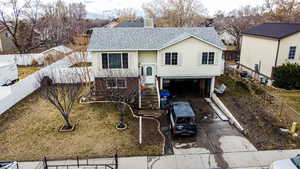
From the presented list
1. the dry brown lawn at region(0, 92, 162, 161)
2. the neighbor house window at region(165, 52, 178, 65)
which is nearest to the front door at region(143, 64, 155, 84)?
the neighbor house window at region(165, 52, 178, 65)

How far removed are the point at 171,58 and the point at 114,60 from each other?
5.21 metres

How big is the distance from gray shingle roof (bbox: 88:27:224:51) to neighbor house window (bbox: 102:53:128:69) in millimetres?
662

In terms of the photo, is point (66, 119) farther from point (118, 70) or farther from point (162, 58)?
point (162, 58)

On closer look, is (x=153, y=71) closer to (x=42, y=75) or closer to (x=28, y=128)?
(x=28, y=128)

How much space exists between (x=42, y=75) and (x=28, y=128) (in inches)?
430

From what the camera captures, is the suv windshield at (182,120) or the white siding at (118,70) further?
the white siding at (118,70)

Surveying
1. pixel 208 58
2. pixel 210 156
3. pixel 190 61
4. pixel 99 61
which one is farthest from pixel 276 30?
pixel 99 61

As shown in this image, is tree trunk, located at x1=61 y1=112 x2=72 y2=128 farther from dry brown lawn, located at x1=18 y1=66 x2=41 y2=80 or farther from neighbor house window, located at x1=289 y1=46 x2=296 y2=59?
neighbor house window, located at x1=289 y1=46 x2=296 y2=59

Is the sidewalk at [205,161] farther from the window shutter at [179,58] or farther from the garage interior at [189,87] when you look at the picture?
the garage interior at [189,87]

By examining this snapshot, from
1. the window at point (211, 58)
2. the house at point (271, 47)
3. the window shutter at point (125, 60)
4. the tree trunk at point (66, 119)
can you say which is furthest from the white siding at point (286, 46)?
the tree trunk at point (66, 119)

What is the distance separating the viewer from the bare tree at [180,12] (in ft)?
147

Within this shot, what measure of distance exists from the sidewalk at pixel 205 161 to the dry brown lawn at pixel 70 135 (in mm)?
608

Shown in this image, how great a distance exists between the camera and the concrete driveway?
38.8 ft

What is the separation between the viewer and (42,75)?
24141 millimetres
